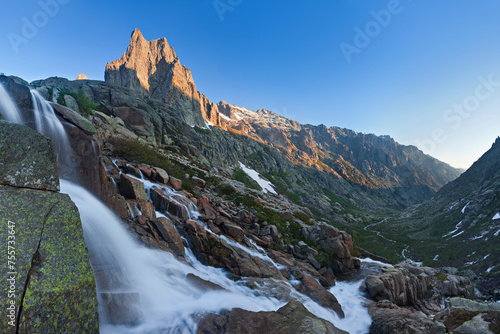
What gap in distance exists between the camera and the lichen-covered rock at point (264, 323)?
23.1 feet

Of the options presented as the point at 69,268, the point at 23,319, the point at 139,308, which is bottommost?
the point at 139,308

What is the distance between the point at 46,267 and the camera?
197 inches

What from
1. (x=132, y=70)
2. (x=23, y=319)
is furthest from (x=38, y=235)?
(x=132, y=70)

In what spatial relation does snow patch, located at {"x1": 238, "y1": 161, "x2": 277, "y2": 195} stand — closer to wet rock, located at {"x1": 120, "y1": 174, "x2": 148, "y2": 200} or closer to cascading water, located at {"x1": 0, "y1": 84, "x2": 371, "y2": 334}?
wet rock, located at {"x1": 120, "y1": 174, "x2": 148, "y2": 200}

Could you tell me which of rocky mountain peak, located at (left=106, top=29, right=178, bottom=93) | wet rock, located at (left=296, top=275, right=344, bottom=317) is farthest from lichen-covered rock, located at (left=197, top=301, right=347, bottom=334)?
rocky mountain peak, located at (left=106, top=29, right=178, bottom=93)

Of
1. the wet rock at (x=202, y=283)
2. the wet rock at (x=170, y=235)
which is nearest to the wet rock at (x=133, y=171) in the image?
the wet rock at (x=170, y=235)

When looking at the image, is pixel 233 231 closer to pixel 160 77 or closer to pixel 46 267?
pixel 46 267

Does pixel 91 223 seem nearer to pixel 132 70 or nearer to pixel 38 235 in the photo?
pixel 38 235

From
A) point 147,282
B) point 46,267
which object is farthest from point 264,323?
point 46,267

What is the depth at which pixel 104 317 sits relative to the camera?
7.20 metres

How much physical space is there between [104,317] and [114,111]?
52379 millimetres

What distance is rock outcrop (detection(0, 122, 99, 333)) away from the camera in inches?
173

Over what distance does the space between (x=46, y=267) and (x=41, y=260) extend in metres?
0.22

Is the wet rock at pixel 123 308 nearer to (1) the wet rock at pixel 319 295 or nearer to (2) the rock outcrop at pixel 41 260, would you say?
(2) the rock outcrop at pixel 41 260
